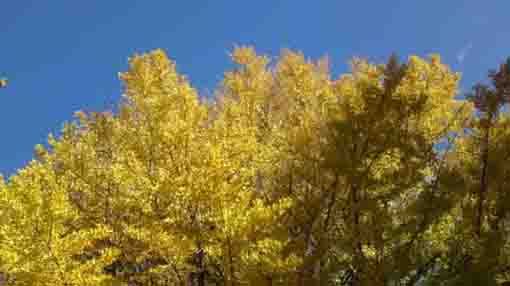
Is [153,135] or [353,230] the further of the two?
[153,135]

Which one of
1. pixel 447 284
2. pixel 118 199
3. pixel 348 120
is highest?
pixel 348 120

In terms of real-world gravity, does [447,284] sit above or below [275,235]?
below

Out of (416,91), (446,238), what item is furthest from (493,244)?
(416,91)

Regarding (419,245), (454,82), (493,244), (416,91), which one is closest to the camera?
(493,244)

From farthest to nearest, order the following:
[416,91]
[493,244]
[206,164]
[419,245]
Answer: [416,91]
[419,245]
[493,244]
[206,164]

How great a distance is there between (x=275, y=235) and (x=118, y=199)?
3113 mm

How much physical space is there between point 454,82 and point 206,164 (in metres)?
5.77

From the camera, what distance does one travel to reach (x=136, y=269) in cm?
966

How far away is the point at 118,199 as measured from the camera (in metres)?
8.99

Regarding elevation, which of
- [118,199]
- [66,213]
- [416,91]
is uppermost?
[416,91]

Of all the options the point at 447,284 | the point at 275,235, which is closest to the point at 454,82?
the point at 447,284

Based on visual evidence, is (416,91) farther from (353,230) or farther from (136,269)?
(136,269)

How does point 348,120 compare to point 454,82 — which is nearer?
point 348,120

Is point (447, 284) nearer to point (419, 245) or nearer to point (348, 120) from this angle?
point (419, 245)
